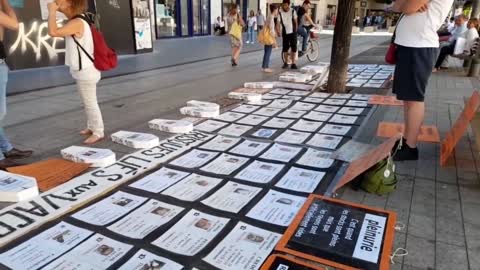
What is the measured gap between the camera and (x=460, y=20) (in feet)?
31.8

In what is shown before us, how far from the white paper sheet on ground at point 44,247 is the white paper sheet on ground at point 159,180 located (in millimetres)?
679

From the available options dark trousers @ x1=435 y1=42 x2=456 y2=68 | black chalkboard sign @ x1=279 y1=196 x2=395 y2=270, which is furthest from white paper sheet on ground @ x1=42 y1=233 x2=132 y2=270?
dark trousers @ x1=435 y1=42 x2=456 y2=68

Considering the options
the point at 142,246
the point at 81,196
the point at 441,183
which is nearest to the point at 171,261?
the point at 142,246

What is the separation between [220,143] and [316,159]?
3.51 ft

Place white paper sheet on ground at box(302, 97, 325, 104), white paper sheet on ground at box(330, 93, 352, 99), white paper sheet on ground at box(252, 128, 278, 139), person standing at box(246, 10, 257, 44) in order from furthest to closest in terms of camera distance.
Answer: person standing at box(246, 10, 257, 44), white paper sheet on ground at box(330, 93, 352, 99), white paper sheet on ground at box(302, 97, 325, 104), white paper sheet on ground at box(252, 128, 278, 139)

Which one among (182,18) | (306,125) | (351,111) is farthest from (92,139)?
(182,18)

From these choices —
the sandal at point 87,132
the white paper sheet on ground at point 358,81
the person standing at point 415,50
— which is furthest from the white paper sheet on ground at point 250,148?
the white paper sheet on ground at point 358,81

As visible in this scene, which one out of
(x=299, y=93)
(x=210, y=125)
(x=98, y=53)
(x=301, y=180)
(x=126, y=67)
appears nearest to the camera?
(x=301, y=180)

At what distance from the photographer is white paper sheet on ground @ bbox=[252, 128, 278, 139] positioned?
4.33 metres

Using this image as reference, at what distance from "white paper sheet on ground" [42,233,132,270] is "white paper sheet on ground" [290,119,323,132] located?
2.85 meters

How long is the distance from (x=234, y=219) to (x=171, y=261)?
1.90 feet

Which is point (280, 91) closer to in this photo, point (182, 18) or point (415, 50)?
point (415, 50)

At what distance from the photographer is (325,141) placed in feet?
13.6

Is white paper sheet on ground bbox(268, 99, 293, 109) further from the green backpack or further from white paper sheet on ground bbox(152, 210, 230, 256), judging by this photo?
white paper sheet on ground bbox(152, 210, 230, 256)
